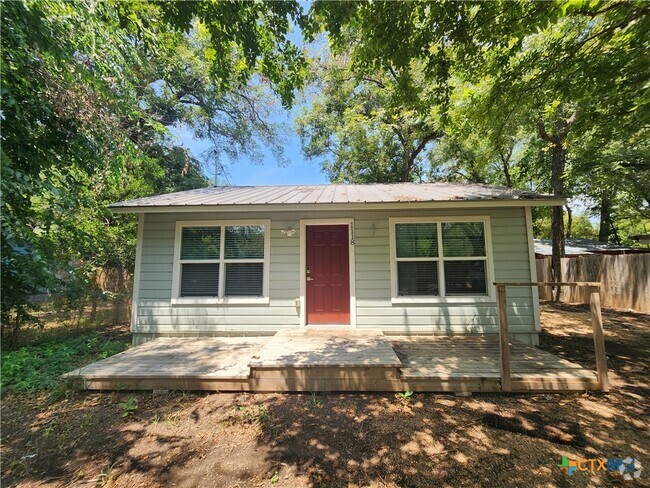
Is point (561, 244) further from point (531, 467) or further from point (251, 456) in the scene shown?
point (251, 456)

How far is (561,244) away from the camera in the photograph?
36.2 feet

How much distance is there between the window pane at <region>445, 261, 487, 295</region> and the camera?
5.32 m

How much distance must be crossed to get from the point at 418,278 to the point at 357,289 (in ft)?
3.88

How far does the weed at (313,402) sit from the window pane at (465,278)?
3.24 m

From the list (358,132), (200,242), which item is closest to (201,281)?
(200,242)

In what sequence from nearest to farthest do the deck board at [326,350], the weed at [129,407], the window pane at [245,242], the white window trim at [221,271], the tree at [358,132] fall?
the weed at [129,407] → the deck board at [326,350] → the white window trim at [221,271] → the window pane at [245,242] → the tree at [358,132]

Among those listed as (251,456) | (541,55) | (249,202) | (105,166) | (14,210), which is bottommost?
(251,456)

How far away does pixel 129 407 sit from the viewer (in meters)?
3.18

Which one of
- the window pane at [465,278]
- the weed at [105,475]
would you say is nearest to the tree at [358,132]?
the window pane at [465,278]

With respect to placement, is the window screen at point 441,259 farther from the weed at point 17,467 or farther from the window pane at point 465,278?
the weed at point 17,467

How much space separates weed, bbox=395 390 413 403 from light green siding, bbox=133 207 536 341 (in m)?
1.95

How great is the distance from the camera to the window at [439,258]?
17.5ft

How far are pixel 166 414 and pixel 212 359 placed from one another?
1.11 metres

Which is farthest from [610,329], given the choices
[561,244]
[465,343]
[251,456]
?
[251,456]
